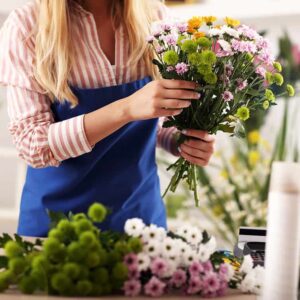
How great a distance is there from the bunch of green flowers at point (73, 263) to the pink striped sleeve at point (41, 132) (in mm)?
585

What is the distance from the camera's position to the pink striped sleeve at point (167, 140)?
2.20 m

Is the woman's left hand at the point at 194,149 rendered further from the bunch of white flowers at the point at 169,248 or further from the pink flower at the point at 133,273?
the pink flower at the point at 133,273

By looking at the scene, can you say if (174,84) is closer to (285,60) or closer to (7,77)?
(7,77)

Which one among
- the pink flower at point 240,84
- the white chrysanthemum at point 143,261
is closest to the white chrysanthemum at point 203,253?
the white chrysanthemum at point 143,261

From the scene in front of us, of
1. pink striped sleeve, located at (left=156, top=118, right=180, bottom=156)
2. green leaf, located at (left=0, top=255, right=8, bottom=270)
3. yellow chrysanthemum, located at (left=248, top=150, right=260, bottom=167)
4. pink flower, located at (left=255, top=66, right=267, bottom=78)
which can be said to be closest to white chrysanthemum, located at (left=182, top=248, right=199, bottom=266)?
green leaf, located at (left=0, top=255, right=8, bottom=270)

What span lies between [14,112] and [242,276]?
0.84m

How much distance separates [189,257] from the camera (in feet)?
4.40

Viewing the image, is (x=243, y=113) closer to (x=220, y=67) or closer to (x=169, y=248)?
(x=220, y=67)

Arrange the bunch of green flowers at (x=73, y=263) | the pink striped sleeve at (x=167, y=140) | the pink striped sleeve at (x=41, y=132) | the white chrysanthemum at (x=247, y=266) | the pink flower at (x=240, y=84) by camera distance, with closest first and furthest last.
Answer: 1. the bunch of green flowers at (x=73, y=263)
2. the white chrysanthemum at (x=247, y=266)
3. the pink flower at (x=240, y=84)
4. the pink striped sleeve at (x=41, y=132)
5. the pink striped sleeve at (x=167, y=140)

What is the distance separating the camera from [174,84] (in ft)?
5.47

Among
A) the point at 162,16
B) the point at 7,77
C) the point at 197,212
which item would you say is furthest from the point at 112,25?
the point at 197,212

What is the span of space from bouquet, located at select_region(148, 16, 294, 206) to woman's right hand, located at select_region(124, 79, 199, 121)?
0.03 meters

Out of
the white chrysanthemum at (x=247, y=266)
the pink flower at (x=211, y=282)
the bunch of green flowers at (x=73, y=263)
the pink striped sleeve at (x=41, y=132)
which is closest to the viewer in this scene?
the bunch of green flowers at (x=73, y=263)

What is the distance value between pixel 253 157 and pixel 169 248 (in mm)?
2595
